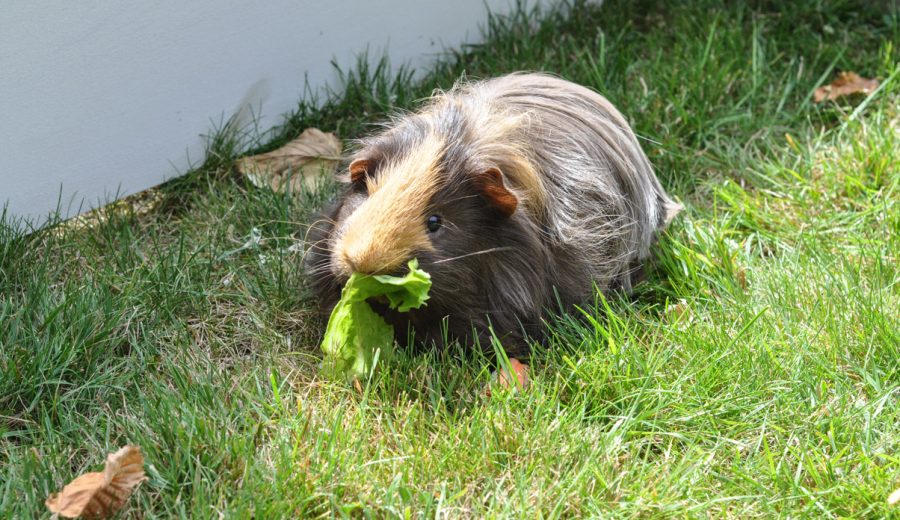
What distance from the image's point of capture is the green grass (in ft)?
7.95

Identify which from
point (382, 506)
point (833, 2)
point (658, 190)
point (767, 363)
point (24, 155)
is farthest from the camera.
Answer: point (833, 2)

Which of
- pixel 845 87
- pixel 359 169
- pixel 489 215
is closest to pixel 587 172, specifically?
pixel 489 215

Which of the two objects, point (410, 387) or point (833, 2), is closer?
point (410, 387)

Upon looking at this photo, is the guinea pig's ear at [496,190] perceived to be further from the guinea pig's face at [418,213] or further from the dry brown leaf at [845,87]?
the dry brown leaf at [845,87]

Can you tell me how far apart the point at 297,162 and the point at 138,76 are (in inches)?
27.2

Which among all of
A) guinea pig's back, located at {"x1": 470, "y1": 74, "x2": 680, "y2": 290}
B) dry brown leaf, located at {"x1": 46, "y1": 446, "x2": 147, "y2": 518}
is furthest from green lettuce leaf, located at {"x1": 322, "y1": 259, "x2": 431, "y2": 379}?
dry brown leaf, located at {"x1": 46, "y1": 446, "x2": 147, "y2": 518}

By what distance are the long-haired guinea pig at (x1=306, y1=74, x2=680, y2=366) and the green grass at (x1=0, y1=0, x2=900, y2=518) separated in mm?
134

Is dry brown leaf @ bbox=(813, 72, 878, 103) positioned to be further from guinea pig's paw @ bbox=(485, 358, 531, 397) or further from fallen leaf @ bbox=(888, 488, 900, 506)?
fallen leaf @ bbox=(888, 488, 900, 506)

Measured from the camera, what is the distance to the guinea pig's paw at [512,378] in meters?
2.74

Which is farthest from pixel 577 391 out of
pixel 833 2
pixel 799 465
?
pixel 833 2

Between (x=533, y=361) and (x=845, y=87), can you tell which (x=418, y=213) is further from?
(x=845, y=87)

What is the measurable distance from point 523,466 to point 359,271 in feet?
2.18

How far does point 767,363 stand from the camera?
2.78m

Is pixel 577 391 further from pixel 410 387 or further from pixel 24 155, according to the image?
pixel 24 155
